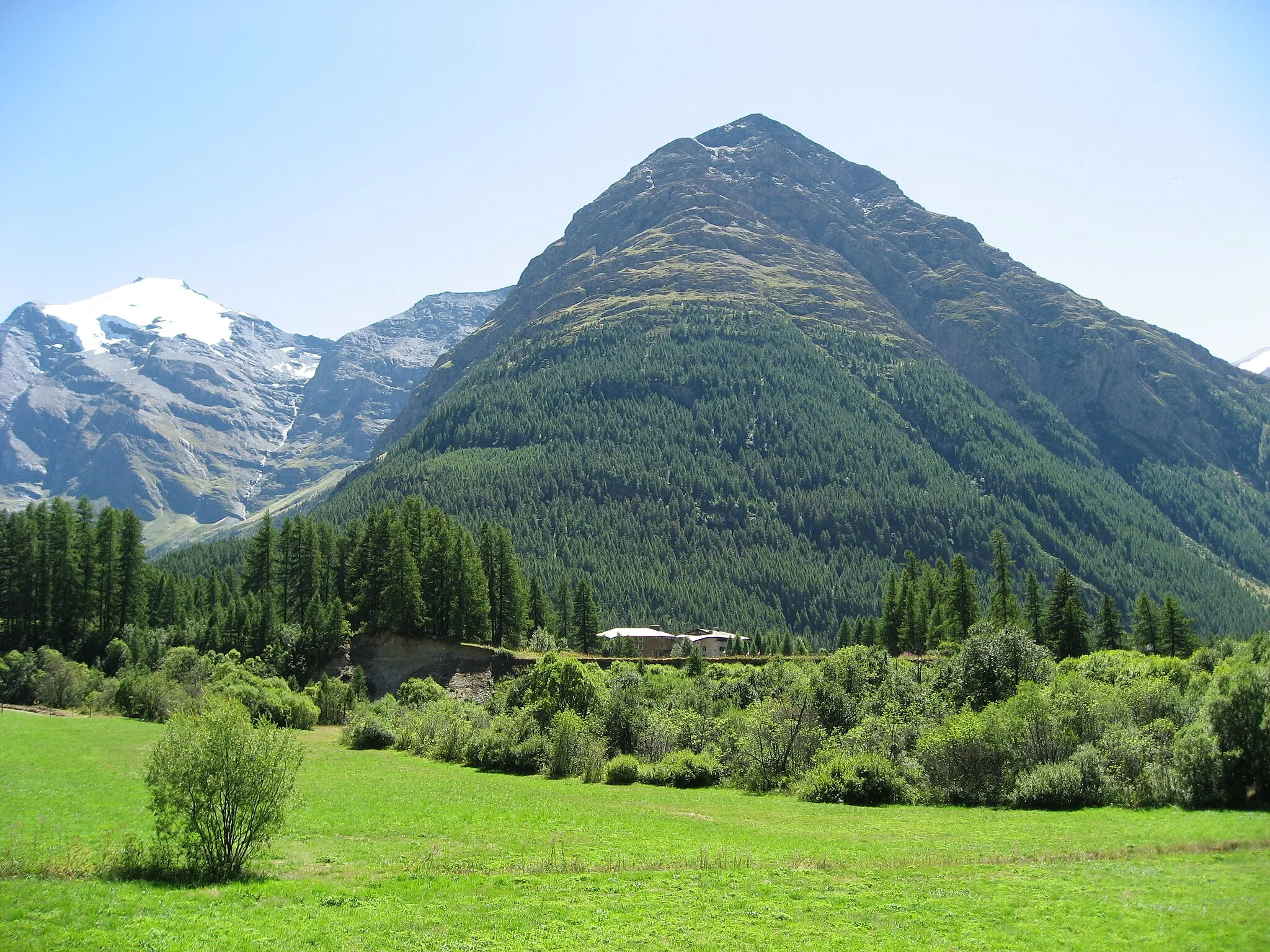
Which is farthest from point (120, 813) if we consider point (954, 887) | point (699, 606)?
point (699, 606)

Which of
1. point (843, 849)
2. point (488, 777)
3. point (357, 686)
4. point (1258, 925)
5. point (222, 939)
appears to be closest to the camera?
point (1258, 925)

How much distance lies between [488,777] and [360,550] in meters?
54.4

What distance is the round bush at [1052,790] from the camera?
46500 millimetres

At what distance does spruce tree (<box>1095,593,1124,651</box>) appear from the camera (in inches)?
3991

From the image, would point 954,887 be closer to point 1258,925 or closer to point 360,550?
point 1258,925

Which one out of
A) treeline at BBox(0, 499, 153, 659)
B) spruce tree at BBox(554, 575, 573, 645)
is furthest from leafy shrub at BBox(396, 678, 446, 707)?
spruce tree at BBox(554, 575, 573, 645)

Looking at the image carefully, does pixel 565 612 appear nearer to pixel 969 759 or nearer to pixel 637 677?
pixel 637 677

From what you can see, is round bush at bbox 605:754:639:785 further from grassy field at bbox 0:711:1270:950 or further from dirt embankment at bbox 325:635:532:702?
dirt embankment at bbox 325:635:532:702

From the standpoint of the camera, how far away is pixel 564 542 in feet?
635

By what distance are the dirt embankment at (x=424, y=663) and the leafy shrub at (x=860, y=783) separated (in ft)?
153

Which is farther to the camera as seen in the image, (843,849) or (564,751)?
(564,751)

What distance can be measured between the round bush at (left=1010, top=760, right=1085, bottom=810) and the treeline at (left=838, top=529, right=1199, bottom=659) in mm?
39897

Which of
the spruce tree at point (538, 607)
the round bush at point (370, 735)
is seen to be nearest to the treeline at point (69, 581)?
the round bush at point (370, 735)

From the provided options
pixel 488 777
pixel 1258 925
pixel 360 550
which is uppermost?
pixel 360 550
